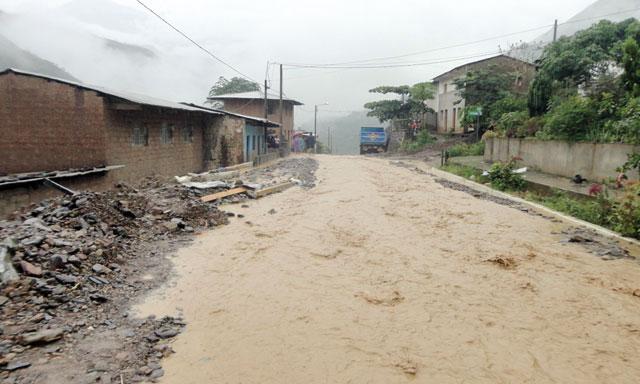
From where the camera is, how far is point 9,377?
3.83 m

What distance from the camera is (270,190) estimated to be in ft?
47.8

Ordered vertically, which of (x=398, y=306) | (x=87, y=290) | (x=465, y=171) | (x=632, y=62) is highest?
(x=632, y=62)

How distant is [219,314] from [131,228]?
12.1ft

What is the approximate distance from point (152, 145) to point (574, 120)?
1435cm

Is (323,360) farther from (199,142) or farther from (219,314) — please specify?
(199,142)

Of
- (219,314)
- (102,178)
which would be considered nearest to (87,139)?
(102,178)

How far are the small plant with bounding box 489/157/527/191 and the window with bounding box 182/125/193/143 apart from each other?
488 inches

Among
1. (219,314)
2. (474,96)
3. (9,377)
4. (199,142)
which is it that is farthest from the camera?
(474,96)

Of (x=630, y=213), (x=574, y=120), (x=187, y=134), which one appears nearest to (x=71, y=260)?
(x=630, y=213)

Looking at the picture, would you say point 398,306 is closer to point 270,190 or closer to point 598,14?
point 270,190

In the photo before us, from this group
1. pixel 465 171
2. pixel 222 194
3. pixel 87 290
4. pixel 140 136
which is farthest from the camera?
pixel 465 171

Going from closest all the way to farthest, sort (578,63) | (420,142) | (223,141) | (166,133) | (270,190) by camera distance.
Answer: (270,190) → (166,133) → (578,63) → (223,141) → (420,142)

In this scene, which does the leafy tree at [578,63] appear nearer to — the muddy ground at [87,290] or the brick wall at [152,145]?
the brick wall at [152,145]

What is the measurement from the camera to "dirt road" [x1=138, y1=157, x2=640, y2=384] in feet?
14.3
